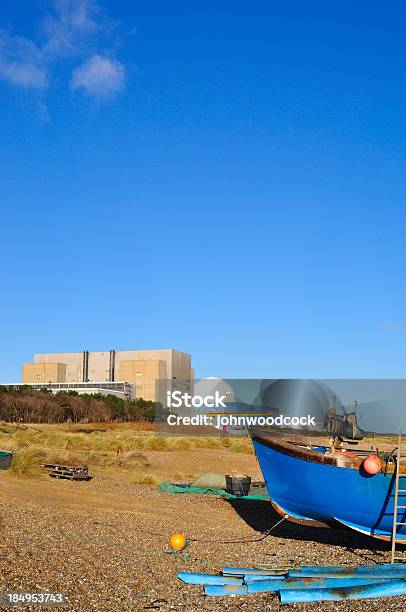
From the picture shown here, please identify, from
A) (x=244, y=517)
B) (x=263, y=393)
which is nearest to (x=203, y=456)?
(x=244, y=517)

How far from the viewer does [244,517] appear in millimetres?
16844

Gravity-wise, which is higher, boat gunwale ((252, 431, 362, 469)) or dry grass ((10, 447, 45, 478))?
boat gunwale ((252, 431, 362, 469))

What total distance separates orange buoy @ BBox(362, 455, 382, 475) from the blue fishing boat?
13 cm

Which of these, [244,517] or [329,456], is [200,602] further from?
[244,517]

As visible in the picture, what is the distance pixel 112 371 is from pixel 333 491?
11777cm

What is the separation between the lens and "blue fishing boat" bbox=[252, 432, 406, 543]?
12.2 m

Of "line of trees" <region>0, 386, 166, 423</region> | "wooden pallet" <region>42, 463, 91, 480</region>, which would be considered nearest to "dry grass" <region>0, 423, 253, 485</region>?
"wooden pallet" <region>42, 463, 91, 480</region>

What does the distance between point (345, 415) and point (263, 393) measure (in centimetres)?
7787

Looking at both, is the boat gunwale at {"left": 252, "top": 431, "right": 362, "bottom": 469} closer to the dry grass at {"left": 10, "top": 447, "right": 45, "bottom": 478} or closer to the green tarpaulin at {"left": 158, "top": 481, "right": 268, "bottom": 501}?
the green tarpaulin at {"left": 158, "top": 481, "right": 268, "bottom": 501}

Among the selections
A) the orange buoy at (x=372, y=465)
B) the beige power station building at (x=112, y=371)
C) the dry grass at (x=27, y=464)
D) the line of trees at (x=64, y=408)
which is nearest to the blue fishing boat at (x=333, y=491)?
the orange buoy at (x=372, y=465)

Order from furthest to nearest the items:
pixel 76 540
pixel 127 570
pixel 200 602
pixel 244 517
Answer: pixel 244 517 < pixel 76 540 < pixel 127 570 < pixel 200 602

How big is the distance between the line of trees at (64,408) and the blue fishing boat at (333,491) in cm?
5966

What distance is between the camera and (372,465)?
12039 mm

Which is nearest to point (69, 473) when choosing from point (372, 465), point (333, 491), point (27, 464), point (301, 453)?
point (27, 464)
